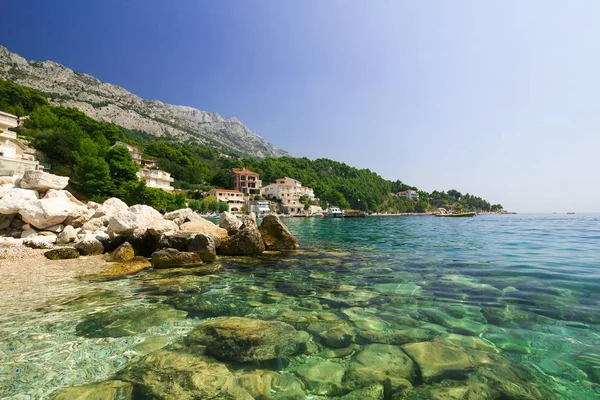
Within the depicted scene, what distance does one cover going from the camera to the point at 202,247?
1216cm

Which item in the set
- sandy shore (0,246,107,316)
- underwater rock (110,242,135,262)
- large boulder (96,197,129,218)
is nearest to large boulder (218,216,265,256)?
underwater rock (110,242,135,262)

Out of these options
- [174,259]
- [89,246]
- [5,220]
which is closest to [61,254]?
[89,246]

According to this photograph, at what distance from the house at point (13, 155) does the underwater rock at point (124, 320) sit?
24.0m

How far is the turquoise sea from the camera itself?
3299 mm

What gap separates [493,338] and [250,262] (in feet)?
30.2

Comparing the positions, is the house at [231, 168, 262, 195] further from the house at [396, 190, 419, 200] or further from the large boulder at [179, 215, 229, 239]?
the house at [396, 190, 419, 200]

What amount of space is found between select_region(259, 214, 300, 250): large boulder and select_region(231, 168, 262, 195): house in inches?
3573

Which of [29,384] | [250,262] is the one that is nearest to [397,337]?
[29,384]

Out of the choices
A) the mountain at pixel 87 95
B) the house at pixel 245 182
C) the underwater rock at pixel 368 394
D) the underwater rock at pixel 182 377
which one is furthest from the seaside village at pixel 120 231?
the mountain at pixel 87 95

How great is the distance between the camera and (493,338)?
4590 millimetres

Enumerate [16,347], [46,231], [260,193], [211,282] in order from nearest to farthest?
[16,347]
[211,282]
[46,231]
[260,193]

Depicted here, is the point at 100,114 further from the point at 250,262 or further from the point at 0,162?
the point at 250,262

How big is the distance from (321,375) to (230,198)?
91.3 meters

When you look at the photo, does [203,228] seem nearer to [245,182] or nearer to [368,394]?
[368,394]
